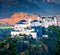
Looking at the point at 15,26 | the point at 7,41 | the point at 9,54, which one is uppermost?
the point at 15,26

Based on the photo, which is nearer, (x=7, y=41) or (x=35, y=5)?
(x=7, y=41)

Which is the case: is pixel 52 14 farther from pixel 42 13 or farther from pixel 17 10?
pixel 17 10

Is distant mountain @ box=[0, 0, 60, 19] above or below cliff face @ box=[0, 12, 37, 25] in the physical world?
above

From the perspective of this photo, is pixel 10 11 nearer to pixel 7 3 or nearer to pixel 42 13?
pixel 7 3

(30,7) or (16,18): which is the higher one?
(30,7)

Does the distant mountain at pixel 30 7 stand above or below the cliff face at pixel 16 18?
above

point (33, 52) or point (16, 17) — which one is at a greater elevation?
point (16, 17)

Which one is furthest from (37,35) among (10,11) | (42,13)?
(10,11)

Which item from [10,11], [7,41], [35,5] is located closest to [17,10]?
[10,11]

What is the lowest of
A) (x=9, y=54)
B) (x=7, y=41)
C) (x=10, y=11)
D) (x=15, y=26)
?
(x=9, y=54)
